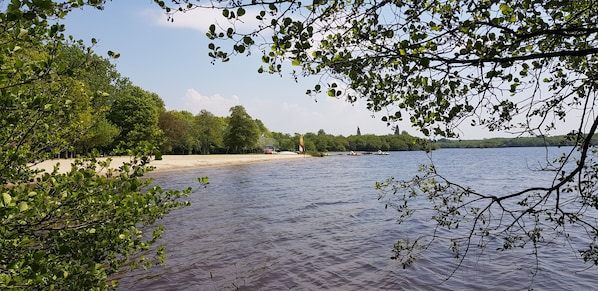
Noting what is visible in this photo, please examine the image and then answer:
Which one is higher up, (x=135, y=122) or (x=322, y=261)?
(x=135, y=122)

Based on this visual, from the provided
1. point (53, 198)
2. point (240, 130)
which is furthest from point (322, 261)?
point (240, 130)

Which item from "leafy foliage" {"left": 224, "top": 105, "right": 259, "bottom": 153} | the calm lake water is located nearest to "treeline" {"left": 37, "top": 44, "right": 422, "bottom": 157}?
"leafy foliage" {"left": 224, "top": 105, "right": 259, "bottom": 153}

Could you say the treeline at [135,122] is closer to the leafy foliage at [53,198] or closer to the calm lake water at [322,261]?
the leafy foliage at [53,198]

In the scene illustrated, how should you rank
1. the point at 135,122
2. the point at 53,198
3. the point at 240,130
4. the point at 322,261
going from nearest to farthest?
the point at 53,198, the point at 322,261, the point at 135,122, the point at 240,130

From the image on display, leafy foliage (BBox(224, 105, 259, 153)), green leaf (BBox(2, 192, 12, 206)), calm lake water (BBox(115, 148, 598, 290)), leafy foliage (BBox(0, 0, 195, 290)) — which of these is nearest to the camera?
green leaf (BBox(2, 192, 12, 206))

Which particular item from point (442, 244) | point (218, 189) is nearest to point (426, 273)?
point (442, 244)

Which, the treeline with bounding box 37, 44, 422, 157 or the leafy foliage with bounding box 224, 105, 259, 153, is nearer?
the treeline with bounding box 37, 44, 422, 157

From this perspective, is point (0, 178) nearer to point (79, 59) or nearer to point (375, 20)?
point (79, 59)

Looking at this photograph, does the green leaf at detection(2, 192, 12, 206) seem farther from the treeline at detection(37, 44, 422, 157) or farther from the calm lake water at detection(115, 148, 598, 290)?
the calm lake water at detection(115, 148, 598, 290)

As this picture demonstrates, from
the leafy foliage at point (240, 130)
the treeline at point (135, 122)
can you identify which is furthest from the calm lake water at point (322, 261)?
A: the leafy foliage at point (240, 130)

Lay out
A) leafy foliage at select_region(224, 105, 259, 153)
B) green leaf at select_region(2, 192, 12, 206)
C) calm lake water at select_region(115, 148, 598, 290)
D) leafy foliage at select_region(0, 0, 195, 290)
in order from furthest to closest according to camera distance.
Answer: leafy foliage at select_region(224, 105, 259, 153) → calm lake water at select_region(115, 148, 598, 290) → leafy foliage at select_region(0, 0, 195, 290) → green leaf at select_region(2, 192, 12, 206)

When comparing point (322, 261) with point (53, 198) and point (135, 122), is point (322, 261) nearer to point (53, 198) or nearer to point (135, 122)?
point (53, 198)

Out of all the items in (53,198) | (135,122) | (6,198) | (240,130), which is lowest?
(53,198)

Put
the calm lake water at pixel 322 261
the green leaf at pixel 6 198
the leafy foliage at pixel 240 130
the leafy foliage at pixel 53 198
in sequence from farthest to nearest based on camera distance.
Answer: the leafy foliage at pixel 240 130, the calm lake water at pixel 322 261, the leafy foliage at pixel 53 198, the green leaf at pixel 6 198
